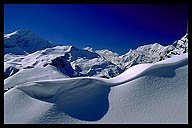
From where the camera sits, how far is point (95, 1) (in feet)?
13.9

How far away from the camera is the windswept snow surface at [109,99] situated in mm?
3188

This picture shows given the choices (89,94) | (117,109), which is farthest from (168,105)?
(89,94)

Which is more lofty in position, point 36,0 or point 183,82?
point 36,0

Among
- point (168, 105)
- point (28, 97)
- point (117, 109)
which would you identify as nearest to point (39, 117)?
point (28, 97)

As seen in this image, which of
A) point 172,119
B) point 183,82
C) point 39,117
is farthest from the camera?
point 183,82

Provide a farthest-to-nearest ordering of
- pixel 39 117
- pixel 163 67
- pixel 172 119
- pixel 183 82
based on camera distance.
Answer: pixel 163 67, pixel 183 82, pixel 39 117, pixel 172 119

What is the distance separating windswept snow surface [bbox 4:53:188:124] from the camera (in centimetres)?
319

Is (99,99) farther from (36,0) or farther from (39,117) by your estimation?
(36,0)

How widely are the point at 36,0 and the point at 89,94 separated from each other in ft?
10.9

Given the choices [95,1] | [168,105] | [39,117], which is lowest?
[39,117]

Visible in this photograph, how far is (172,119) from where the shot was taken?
9.75 feet

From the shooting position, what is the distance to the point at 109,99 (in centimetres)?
375

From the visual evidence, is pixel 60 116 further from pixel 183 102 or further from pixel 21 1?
pixel 21 1

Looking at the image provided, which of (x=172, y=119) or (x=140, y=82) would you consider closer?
(x=172, y=119)
